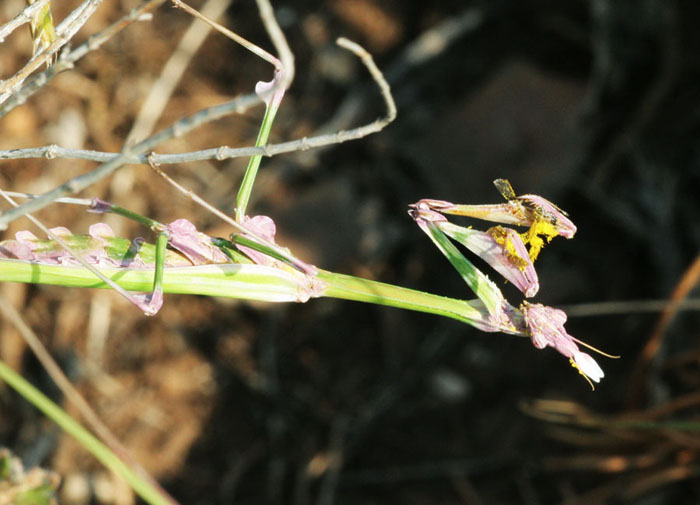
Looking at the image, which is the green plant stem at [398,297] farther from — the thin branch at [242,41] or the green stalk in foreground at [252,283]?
the thin branch at [242,41]

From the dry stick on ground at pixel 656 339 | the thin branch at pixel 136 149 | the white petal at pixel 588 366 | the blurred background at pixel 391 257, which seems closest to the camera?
the thin branch at pixel 136 149

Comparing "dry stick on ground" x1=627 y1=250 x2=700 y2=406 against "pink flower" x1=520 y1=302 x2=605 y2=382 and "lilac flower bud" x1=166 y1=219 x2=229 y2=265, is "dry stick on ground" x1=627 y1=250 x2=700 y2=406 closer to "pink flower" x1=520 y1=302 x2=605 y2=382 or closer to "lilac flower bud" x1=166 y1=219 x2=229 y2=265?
"pink flower" x1=520 y1=302 x2=605 y2=382

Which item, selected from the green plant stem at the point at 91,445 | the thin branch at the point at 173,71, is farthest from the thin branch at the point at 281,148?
the thin branch at the point at 173,71

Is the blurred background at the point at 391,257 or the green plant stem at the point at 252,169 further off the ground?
the blurred background at the point at 391,257

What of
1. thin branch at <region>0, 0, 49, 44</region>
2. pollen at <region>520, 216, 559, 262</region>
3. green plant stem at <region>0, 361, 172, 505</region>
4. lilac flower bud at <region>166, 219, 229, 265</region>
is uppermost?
thin branch at <region>0, 0, 49, 44</region>

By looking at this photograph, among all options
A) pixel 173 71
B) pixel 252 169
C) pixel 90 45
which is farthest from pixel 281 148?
pixel 173 71

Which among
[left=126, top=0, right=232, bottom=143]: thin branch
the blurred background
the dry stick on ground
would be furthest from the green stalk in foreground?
[left=126, top=0, right=232, bottom=143]: thin branch

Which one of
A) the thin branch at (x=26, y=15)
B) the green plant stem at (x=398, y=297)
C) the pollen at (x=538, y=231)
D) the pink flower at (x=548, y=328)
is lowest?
the pink flower at (x=548, y=328)

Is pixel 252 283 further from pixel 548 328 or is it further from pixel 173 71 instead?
pixel 173 71

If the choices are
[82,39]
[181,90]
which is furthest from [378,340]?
[82,39]
